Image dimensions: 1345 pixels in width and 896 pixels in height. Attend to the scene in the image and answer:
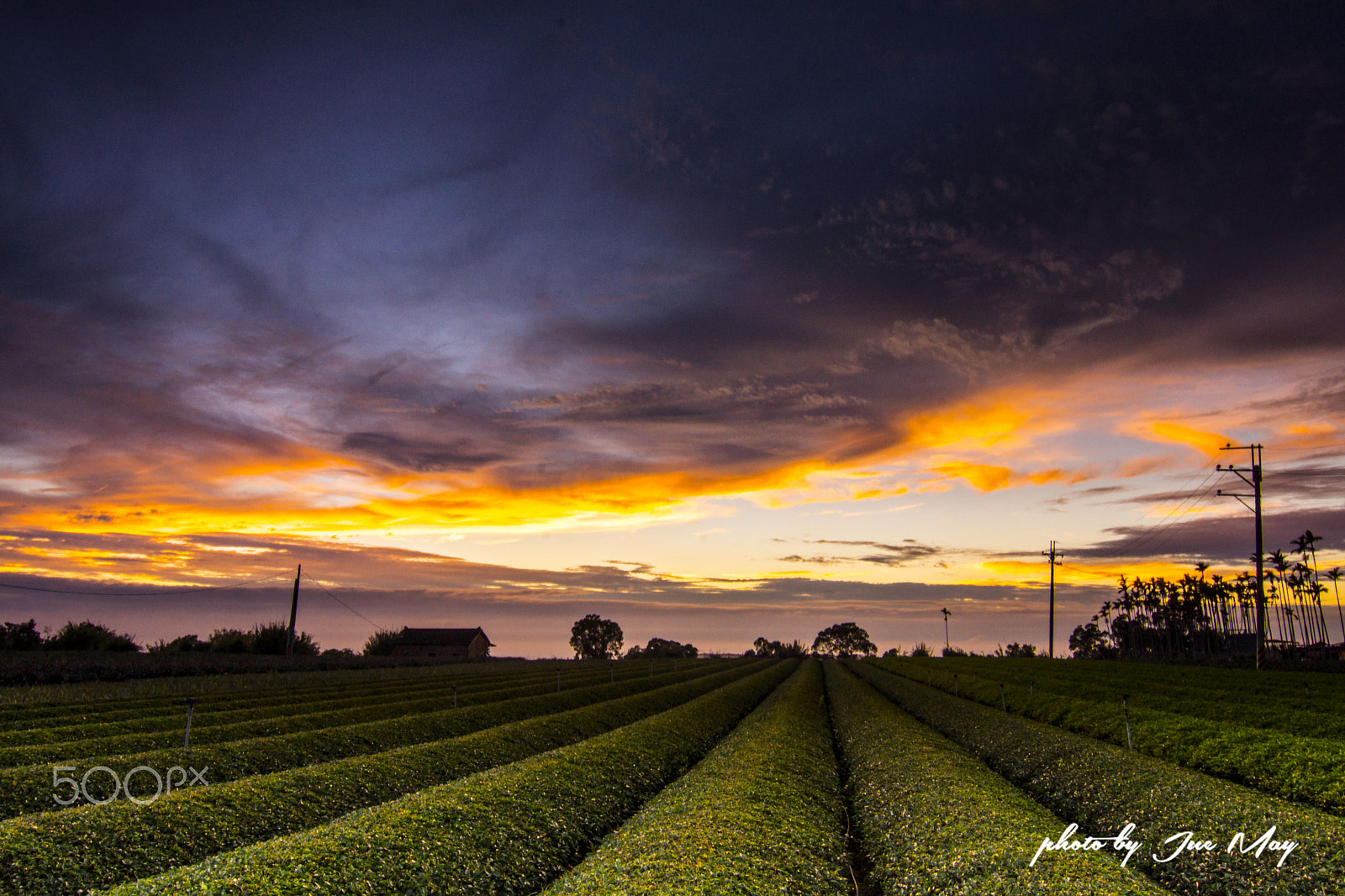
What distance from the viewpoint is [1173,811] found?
14297mm

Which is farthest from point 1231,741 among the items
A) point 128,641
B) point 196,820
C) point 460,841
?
point 128,641

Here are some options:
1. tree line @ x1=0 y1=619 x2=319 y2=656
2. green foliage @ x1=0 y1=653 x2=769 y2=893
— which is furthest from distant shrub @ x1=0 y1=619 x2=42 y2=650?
green foliage @ x1=0 y1=653 x2=769 y2=893

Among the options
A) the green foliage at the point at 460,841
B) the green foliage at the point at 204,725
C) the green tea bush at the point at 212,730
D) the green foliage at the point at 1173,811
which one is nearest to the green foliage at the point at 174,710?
the green foliage at the point at 204,725

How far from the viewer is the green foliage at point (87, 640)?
7838cm

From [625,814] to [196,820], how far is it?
902 centimetres

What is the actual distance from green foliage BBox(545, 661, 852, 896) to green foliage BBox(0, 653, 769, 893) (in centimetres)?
635

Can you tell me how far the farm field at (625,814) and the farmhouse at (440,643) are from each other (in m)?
117

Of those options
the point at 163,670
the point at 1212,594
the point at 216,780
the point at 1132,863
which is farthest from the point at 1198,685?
the point at 1212,594

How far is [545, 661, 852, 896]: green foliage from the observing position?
10633mm

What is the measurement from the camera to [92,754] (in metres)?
21.0

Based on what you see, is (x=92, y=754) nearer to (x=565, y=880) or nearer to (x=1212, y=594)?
(x=565, y=880)

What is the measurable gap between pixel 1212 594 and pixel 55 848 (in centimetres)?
20012

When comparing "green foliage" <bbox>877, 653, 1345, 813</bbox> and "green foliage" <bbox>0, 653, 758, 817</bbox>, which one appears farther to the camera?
"green foliage" <bbox>877, 653, 1345, 813</bbox>

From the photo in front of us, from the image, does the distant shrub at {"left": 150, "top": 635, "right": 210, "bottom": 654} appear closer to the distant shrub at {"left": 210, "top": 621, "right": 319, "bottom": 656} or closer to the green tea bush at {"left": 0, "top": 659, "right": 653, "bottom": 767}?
the distant shrub at {"left": 210, "top": 621, "right": 319, "bottom": 656}
